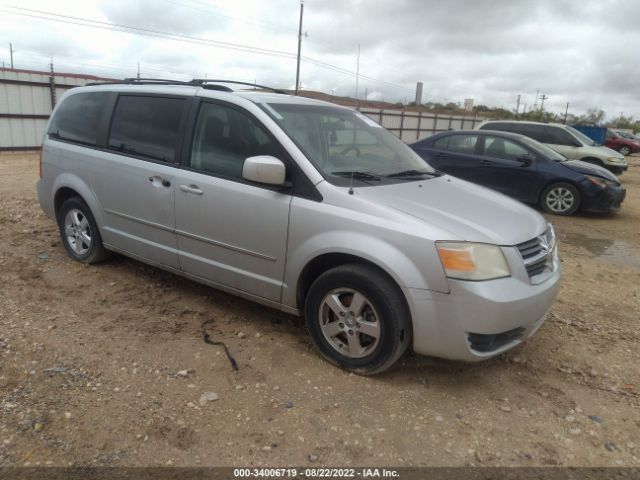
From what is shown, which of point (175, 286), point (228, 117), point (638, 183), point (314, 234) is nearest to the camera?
point (314, 234)

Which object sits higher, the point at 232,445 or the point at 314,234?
the point at 314,234

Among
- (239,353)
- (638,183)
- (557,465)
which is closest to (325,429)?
(239,353)

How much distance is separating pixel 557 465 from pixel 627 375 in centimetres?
127

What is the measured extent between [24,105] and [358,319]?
14.9 m

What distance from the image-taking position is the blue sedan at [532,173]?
842 cm

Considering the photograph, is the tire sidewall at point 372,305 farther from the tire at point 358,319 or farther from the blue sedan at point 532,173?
the blue sedan at point 532,173

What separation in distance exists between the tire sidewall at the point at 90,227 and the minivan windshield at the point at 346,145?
221 cm

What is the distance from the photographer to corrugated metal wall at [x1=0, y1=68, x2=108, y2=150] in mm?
13734

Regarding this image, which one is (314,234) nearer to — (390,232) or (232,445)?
(390,232)

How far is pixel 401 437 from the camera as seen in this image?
8.48 feet

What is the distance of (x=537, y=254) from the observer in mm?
3094

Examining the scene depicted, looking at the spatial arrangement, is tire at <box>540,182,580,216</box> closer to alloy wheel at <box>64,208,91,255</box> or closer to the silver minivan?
the silver minivan

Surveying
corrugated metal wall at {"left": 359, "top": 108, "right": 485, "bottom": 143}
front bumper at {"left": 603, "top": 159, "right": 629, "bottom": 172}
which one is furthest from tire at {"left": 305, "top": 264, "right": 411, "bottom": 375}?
corrugated metal wall at {"left": 359, "top": 108, "right": 485, "bottom": 143}

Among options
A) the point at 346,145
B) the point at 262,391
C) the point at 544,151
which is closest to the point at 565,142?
the point at 544,151
